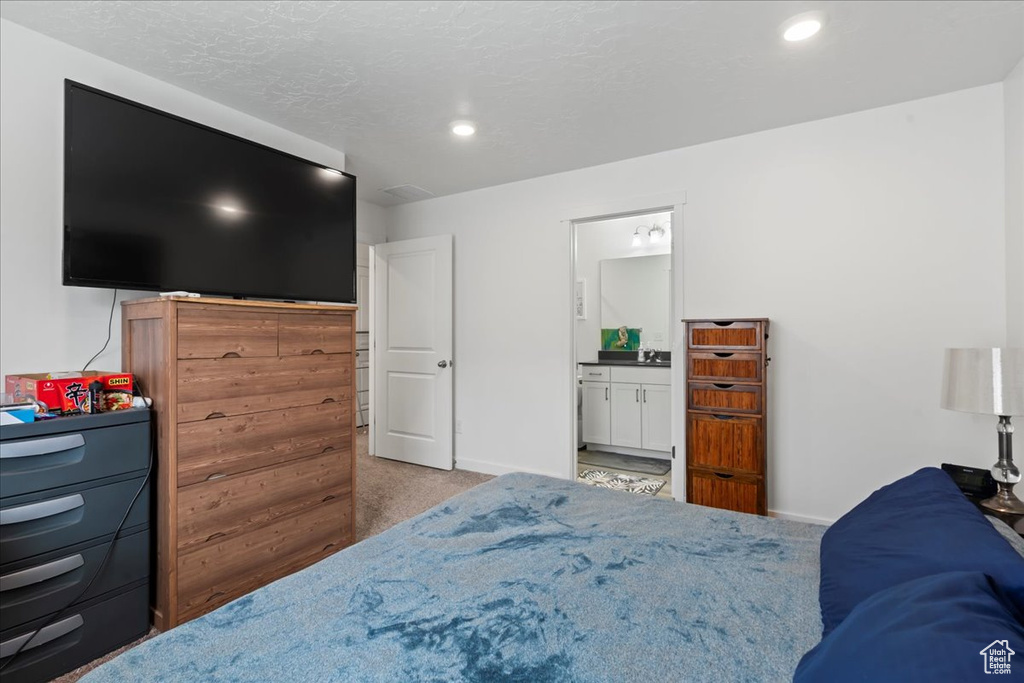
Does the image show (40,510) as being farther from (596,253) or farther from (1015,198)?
(596,253)

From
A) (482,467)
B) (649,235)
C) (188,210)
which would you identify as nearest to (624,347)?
(649,235)

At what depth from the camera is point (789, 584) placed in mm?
1155

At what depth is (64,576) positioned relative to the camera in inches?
69.4

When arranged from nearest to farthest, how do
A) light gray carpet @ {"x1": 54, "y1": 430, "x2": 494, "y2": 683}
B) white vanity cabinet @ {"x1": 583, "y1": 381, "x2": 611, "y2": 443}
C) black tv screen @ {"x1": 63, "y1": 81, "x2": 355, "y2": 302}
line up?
black tv screen @ {"x1": 63, "y1": 81, "x2": 355, "y2": 302} → light gray carpet @ {"x1": 54, "y1": 430, "x2": 494, "y2": 683} → white vanity cabinet @ {"x1": 583, "y1": 381, "x2": 611, "y2": 443}

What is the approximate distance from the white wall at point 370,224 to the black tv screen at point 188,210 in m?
1.70

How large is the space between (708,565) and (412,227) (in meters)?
4.16

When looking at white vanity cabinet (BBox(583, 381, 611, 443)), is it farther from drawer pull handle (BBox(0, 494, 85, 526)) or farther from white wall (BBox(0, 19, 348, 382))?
drawer pull handle (BBox(0, 494, 85, 526))

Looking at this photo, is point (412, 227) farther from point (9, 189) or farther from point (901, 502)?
point (901, 502)

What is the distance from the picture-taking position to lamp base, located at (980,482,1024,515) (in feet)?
6.43

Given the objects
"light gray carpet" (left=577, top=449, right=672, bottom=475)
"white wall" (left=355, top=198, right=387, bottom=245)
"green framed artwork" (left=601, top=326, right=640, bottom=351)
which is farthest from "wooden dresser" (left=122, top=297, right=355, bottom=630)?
"green framed artwork" (left=601, top=326, right=640, bottom=351)

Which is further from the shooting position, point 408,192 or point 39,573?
point 408,192

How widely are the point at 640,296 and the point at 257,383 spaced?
4.17 meters

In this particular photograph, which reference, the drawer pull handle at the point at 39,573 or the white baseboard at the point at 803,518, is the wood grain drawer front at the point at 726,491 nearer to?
the white baseboard at the point at 803,518

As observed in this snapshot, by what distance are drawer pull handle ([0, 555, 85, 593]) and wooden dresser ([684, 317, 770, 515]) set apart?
3.04m
